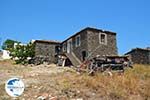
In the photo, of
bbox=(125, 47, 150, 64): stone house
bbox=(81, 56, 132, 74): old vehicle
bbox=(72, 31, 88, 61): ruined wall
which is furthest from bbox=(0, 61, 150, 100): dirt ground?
bbox=(125, 47, 150, 64): stone house

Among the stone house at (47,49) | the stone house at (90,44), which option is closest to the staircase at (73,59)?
the stone house at (90,44)

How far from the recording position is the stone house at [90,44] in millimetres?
36562

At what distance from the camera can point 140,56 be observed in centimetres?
4100

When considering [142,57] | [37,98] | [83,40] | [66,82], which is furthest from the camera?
[142,57]

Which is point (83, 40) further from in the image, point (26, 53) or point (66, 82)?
point (66, 82)

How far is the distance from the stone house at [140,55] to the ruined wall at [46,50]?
1049cm

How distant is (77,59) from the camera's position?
37781 mm

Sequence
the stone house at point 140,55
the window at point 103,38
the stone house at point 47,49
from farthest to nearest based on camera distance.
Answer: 1. the stone house at point 47,49
2. the stone house at point 140,55
3. the window at point 103,38

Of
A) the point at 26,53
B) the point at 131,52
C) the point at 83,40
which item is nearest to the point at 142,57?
the point at 131,52

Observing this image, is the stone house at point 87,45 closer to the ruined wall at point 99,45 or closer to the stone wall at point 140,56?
the ruined wall at point 99,45

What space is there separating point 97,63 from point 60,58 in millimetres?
14022

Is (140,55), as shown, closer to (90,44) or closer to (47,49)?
(90,44)

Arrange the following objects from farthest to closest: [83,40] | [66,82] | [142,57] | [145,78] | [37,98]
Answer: [142,57] < [83,40] < [145,78] < [66,82] < [37,98]

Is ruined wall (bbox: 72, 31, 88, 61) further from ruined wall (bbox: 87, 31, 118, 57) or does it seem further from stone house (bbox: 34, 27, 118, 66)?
ruined wall (bbox: 87, 31, 118, 57)
